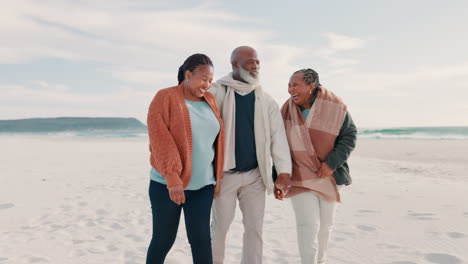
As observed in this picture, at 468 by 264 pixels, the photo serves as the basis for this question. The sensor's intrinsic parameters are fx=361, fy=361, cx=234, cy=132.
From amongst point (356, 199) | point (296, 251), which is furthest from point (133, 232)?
point (356, 199)

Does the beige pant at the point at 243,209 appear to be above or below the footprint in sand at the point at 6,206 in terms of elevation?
above

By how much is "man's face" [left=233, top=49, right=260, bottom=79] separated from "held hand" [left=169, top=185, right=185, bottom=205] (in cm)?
106

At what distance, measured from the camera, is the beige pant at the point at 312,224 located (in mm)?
2625

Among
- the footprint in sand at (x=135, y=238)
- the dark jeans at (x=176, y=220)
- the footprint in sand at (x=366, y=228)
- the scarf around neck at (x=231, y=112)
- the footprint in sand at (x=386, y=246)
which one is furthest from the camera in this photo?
the footprint in sand at (x=366, y=228)

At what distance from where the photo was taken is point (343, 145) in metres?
2.74

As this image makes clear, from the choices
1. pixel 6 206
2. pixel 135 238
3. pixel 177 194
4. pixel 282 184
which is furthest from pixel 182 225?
pixel 6 206

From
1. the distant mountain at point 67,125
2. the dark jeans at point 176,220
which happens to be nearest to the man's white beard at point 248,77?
the dark jeans at point 176,220

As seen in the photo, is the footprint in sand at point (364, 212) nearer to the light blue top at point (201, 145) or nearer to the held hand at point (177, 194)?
the light blue top at point (201, 145)

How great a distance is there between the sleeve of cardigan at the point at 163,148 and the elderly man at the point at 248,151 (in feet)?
1.79

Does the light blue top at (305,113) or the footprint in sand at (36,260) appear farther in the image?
the footprint in sand at (36,260)

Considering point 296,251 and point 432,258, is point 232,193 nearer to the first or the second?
point 296,251

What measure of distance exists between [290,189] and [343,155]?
18.7 inches

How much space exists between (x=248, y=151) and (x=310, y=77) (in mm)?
745

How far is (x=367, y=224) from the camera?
4.42 metres
